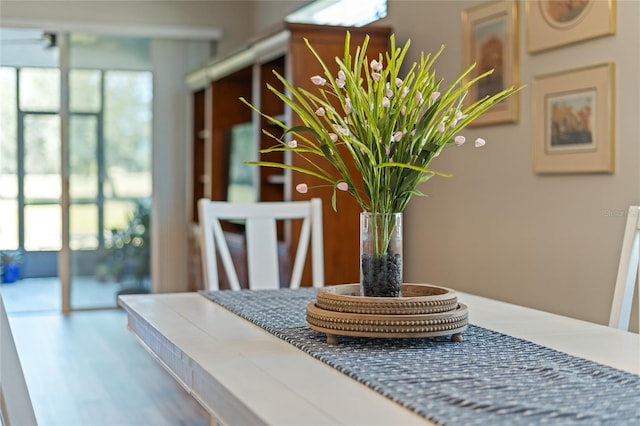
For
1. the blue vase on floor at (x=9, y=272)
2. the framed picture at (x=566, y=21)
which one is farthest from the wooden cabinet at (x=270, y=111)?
the blue vase on floor at (x=9, y=272)

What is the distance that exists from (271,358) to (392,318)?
257 millimetres

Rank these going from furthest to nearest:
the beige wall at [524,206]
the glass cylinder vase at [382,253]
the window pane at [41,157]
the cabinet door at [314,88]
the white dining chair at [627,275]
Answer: the window pane at [41,157] < the cabinet door at [314,88] < the beige wall at [524,206] < the white dining chair at [627,275] < the glass cylinder vase at [382,253]

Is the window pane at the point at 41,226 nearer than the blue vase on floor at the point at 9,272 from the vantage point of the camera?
No

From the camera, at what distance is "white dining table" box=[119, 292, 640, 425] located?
3.98ft

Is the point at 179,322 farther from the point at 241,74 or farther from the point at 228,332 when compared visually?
the point at 241,74

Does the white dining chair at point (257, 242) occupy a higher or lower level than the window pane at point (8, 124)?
lower

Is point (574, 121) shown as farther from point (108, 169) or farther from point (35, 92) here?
point (35, 92)

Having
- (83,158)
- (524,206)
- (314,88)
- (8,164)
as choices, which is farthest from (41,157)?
(524,206)

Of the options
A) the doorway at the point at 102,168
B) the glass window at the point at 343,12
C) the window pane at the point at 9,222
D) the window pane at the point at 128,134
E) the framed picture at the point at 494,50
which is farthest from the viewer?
the window pane at the point at 9,222

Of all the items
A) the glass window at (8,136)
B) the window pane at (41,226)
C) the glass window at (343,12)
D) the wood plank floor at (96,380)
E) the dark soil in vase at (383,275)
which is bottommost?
the wood plank floor at (96,380)

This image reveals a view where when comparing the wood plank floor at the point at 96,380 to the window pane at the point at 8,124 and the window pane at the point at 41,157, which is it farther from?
the window pane at the point at 8,124

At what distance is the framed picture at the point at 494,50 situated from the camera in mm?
3562

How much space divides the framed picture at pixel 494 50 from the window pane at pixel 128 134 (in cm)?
365

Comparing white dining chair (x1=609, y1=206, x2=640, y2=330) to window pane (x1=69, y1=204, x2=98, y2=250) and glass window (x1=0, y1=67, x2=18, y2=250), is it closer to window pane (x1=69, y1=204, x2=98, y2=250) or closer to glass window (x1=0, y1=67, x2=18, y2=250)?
window pane (x1=69, y1=204, x2=98, y2=250)
